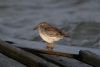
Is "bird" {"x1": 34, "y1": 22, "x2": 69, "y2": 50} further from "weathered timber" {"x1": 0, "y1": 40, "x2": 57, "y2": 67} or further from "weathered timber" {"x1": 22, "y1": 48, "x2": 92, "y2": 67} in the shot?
"weathered timber" {"x1": 0, "y1": 40, "x2": 57, "y2": 67}

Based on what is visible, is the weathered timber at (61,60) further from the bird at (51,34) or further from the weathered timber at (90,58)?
the bird at (51,34)

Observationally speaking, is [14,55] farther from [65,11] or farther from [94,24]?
[65,11]

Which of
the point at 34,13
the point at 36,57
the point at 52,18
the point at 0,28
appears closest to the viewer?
the point at 36,57

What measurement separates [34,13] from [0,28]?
305cm

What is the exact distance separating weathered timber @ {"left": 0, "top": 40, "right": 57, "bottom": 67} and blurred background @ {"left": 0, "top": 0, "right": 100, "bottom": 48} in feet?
12.0

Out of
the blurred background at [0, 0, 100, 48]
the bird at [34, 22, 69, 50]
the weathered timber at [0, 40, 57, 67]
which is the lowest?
the weathered timber at [0, 40, 57, 67]

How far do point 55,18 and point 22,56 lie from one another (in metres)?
8.18

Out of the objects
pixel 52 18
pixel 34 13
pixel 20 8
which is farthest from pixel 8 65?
pixel 20 8

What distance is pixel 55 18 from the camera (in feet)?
46.3

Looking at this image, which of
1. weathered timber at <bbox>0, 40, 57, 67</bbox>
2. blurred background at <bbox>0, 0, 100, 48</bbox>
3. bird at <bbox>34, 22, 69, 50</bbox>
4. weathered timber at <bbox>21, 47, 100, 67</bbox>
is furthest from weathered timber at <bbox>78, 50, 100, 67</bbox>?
blurred background at <bbox>0, 0, 100, 48</bbox>

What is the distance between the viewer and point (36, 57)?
5914 millimetres

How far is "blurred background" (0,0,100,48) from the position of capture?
37.1 ft

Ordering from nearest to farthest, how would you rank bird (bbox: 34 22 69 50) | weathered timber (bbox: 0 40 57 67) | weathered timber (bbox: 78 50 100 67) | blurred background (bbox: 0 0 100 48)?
weathered timber (bbox: 0 40 57 67)
weathered timber (bbox: 78 50 100 67)
bird (bbox: 34 22 69 50)
blurred background (bbox: 0 0 100 48)

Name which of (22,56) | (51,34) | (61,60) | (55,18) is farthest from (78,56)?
(55,18)
